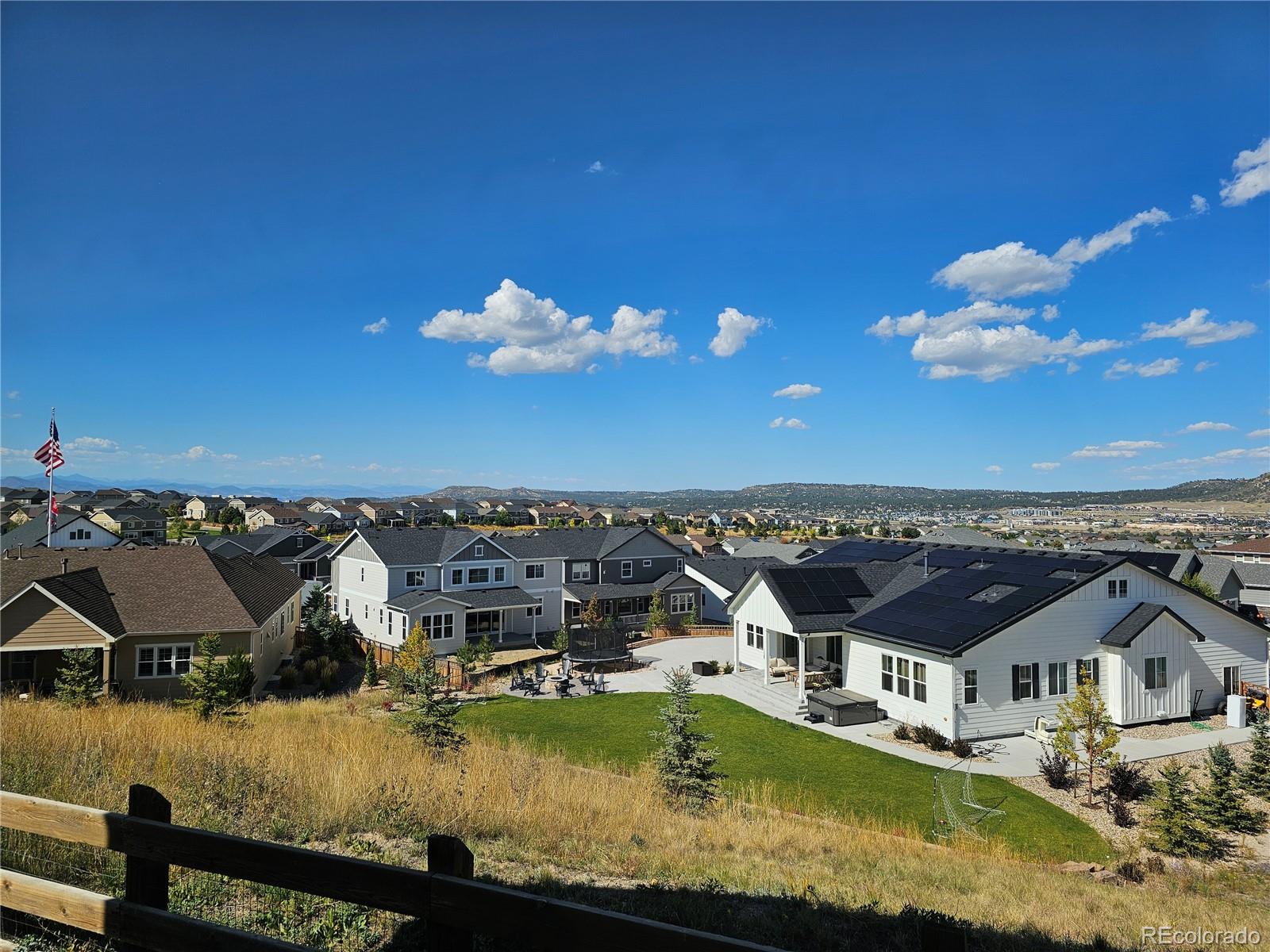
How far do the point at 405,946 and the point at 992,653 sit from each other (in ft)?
68.8

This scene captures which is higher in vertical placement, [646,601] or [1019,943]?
[1019,943]

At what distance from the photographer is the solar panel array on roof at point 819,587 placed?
2711 centimetres

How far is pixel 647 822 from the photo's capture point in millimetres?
9914

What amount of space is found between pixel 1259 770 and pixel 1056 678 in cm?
585

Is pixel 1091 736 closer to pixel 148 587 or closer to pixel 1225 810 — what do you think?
pixel 1225 810

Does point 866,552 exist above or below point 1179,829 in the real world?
above

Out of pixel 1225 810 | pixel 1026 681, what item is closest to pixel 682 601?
pixel 1026 681

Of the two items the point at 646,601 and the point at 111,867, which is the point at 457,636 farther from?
the point at 111,867

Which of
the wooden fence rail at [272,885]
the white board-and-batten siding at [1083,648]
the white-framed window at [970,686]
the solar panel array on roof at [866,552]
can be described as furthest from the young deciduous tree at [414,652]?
the wooden fence rail at [272,885]

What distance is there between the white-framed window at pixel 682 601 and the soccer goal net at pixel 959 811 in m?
29.1

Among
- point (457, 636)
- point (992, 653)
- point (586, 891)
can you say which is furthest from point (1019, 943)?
point (457, 636)

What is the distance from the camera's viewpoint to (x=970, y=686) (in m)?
21.1

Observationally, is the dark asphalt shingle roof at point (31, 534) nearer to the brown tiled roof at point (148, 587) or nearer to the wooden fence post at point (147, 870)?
the brown tiled roof at point (148, 587)

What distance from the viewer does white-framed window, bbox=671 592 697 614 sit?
46.2 metres
